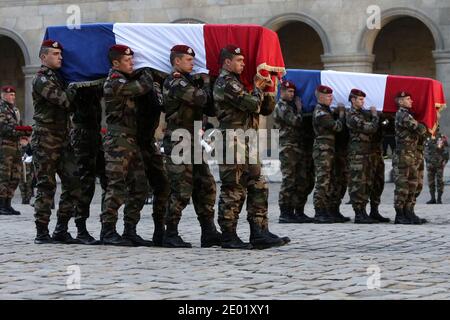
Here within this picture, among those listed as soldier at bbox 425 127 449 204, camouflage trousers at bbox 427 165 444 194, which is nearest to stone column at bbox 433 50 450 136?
soldier at bbox 425 127 449 204

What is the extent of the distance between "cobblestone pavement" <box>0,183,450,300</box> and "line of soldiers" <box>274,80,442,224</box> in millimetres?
2198

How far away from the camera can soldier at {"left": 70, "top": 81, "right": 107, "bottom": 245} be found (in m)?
10.5

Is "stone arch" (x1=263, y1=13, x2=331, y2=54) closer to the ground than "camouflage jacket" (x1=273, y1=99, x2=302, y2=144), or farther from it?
farther from it

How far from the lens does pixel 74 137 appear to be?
414 inches

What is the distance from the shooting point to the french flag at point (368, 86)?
14344 millimetres

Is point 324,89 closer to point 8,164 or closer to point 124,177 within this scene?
point 124,177

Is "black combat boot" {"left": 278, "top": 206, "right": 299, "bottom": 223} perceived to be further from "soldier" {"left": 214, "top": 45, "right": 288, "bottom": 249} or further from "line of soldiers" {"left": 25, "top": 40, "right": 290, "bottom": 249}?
"soldier" {"left": 214, "top": 45, "right": 288, "bottom": 249}

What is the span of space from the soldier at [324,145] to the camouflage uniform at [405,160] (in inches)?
30.5

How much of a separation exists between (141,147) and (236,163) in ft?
3.15

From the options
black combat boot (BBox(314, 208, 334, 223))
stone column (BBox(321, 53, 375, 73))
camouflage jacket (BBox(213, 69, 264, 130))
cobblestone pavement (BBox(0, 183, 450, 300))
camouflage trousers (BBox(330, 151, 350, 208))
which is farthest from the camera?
→ stone column (BBox(321, 53, 375, 73))

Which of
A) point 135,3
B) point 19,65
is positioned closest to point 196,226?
point 135,3

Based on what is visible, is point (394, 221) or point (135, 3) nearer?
point (394, 221)
